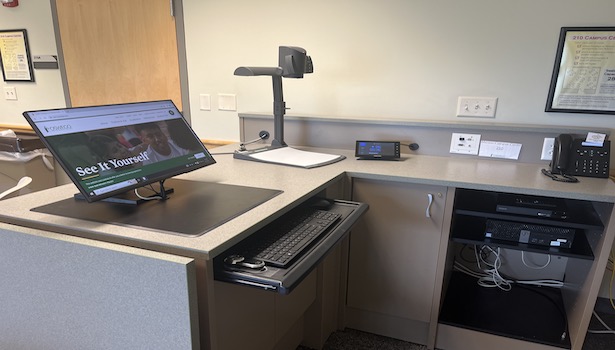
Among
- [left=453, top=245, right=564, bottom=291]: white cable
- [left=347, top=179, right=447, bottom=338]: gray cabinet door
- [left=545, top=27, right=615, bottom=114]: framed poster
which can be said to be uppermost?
[left=545, top=27, right=615, bottom=114]: framed poster

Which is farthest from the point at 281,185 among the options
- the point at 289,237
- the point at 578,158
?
the point at 578,158

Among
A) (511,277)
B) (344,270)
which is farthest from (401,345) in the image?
(511,277)

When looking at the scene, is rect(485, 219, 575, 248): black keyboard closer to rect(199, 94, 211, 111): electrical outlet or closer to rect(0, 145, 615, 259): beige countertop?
rect(0, 145, 615, 259): beige countertop

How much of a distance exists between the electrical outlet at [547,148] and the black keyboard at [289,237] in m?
1.19

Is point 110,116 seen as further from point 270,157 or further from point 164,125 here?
point 270,157

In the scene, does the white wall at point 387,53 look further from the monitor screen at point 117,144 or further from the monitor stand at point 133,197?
the monitor stand at point 133,197

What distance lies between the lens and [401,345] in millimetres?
1809

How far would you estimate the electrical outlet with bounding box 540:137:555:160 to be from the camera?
71.4 inches

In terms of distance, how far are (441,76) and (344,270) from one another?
1152 millimetres

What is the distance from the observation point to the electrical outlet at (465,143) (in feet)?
6.24

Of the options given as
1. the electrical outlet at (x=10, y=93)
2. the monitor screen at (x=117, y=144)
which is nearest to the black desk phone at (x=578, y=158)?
the monitor screen at (x=117, y=144)

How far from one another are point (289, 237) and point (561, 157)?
1261 millimetres

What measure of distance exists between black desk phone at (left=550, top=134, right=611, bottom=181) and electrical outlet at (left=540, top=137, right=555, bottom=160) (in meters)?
0.13

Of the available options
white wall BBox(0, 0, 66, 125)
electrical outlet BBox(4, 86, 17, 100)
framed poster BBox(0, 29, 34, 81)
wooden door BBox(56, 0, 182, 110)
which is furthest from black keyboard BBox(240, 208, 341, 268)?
electrical outlet BBox(4, 86, 17, 100)
